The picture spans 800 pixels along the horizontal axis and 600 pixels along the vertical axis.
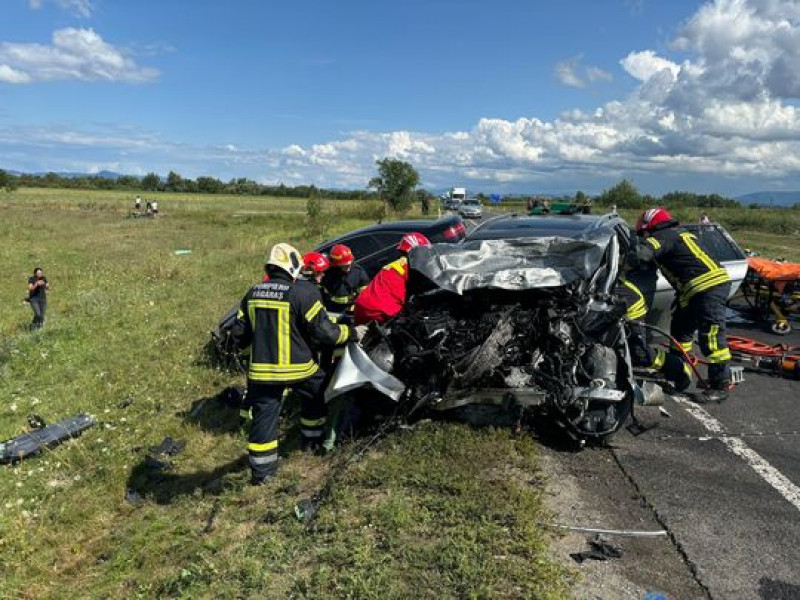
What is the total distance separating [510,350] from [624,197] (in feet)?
162

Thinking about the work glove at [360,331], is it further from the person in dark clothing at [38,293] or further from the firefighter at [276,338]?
the person in dark clothing at [38,293]

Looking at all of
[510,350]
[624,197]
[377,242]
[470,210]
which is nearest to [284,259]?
[510,350]

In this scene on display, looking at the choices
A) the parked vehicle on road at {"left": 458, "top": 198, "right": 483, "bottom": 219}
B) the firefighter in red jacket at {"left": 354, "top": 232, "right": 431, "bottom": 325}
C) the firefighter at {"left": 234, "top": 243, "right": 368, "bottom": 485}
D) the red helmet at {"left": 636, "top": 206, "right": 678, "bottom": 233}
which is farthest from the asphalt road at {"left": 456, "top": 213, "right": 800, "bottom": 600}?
the parked vehicle on road at {"left": 458, "top": 198, "right": 483, "bottom": 219}

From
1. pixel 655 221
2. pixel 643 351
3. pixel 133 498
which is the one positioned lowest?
pixel 133 498

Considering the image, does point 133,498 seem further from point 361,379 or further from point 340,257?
point 340,257

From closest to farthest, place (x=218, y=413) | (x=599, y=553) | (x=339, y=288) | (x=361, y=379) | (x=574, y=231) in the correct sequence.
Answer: (x=599, y=553) → (x=361, y=379) → (x=574, y=231) → (x=218, y=413) → (x=339, y=288)

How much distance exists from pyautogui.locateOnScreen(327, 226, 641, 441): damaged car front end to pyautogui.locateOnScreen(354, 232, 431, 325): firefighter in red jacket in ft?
0.36

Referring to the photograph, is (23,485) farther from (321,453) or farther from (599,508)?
(599,508)

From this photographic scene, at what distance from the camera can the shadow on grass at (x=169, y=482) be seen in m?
4.56

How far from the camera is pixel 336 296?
248 inches

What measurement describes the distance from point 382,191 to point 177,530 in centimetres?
3407

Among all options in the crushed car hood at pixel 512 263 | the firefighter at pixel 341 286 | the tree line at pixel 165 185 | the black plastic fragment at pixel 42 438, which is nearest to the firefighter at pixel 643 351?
the crushed car hood at pixel 512 263

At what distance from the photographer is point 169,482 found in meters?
4.83

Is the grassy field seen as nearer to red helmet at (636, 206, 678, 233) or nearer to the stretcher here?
red helmet at (636, 206, 678, 233)
